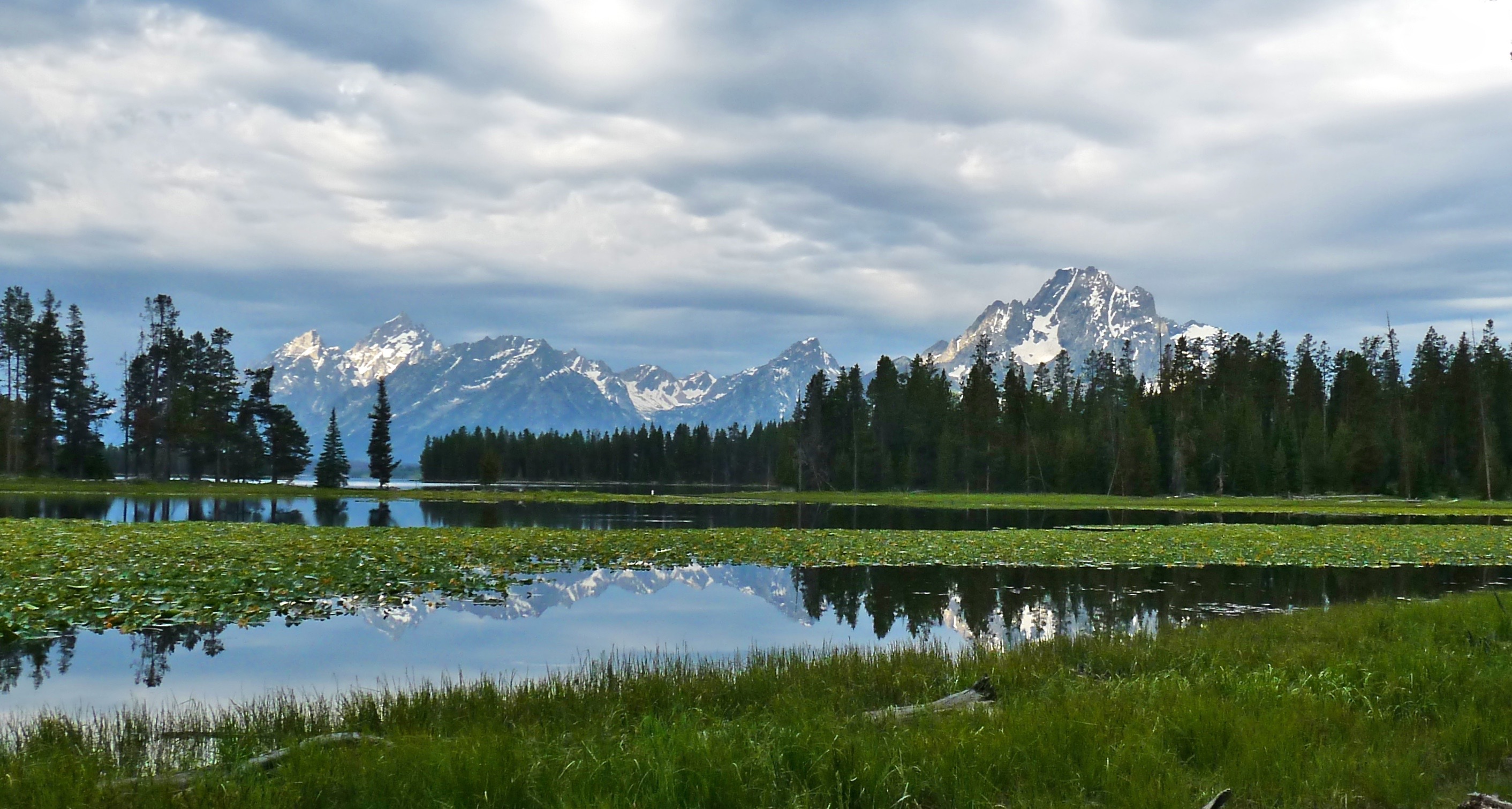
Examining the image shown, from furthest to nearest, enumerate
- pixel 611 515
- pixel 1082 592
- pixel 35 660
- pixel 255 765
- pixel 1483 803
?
pixel 611 515 → pixel 1082 592 → pixel 35 660 → pixel 255 765 → pixel 1483 803

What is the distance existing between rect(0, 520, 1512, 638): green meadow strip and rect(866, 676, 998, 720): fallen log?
14.1 m

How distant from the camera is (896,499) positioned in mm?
98188

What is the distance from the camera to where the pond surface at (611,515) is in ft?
165

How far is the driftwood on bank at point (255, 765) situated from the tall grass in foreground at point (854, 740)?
0.58 ft

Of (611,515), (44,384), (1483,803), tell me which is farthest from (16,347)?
(1483,803)

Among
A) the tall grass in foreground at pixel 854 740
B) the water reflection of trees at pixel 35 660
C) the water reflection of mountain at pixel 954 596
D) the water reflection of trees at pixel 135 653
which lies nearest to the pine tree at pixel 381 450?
the water reflection of mountain at pixel 954 596

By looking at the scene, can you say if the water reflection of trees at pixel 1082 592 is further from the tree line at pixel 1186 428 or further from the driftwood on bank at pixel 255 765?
the tree line at pixel 1186 428

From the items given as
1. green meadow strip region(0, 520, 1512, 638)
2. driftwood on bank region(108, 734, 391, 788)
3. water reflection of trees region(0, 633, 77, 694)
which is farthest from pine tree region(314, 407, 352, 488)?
driftwood on bank region(108, 734, 391, 788)

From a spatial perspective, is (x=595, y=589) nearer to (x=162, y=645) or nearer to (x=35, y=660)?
(x=162, y=645)

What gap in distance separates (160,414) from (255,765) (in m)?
111

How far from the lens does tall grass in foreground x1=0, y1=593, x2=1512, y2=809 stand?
22.6ft

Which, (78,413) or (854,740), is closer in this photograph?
(854,740)

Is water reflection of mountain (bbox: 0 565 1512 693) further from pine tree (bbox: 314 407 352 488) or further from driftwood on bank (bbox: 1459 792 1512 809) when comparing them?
pine tree (bbox: 314 407 352 488)

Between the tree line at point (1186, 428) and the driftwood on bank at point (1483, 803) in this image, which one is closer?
the driftwood on bank at point (1483, 803)
